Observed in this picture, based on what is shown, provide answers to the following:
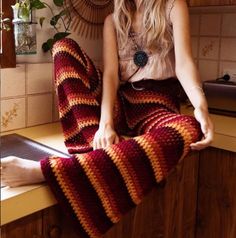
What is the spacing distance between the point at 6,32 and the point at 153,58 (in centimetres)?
47

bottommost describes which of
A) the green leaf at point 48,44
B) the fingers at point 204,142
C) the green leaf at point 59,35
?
the fingers at point 204,142

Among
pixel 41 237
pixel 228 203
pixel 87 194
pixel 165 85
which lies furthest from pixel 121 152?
pixel 228 203

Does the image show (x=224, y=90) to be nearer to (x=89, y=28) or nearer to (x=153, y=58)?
(x=153, y=58)

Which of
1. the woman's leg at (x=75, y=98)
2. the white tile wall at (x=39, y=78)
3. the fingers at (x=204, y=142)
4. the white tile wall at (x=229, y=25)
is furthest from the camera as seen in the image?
the white tile wall at (x=229, y=25)

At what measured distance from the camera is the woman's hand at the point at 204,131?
2.98 ft

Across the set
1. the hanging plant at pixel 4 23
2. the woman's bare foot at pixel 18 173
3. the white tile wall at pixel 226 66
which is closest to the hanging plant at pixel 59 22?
the hanging plant at pixel 4 23

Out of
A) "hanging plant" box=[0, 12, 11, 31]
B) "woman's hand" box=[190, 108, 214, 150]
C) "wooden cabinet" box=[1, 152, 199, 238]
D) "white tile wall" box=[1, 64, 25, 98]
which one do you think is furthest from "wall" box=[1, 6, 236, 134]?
"woman's hand" box=[190, 108, 214, 150]

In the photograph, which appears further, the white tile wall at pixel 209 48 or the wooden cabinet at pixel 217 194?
the white tile wall at pixel 209 48

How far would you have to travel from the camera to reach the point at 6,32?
1137mm

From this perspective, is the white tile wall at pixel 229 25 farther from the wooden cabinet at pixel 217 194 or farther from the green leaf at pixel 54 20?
the green leaf at pixel 54 20

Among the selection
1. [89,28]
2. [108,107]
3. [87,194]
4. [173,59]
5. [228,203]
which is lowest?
[228,203]

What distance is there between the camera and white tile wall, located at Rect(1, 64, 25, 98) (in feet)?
3.78

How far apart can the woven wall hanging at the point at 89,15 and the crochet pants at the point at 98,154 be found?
31cm

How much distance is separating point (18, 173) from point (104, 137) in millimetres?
273
